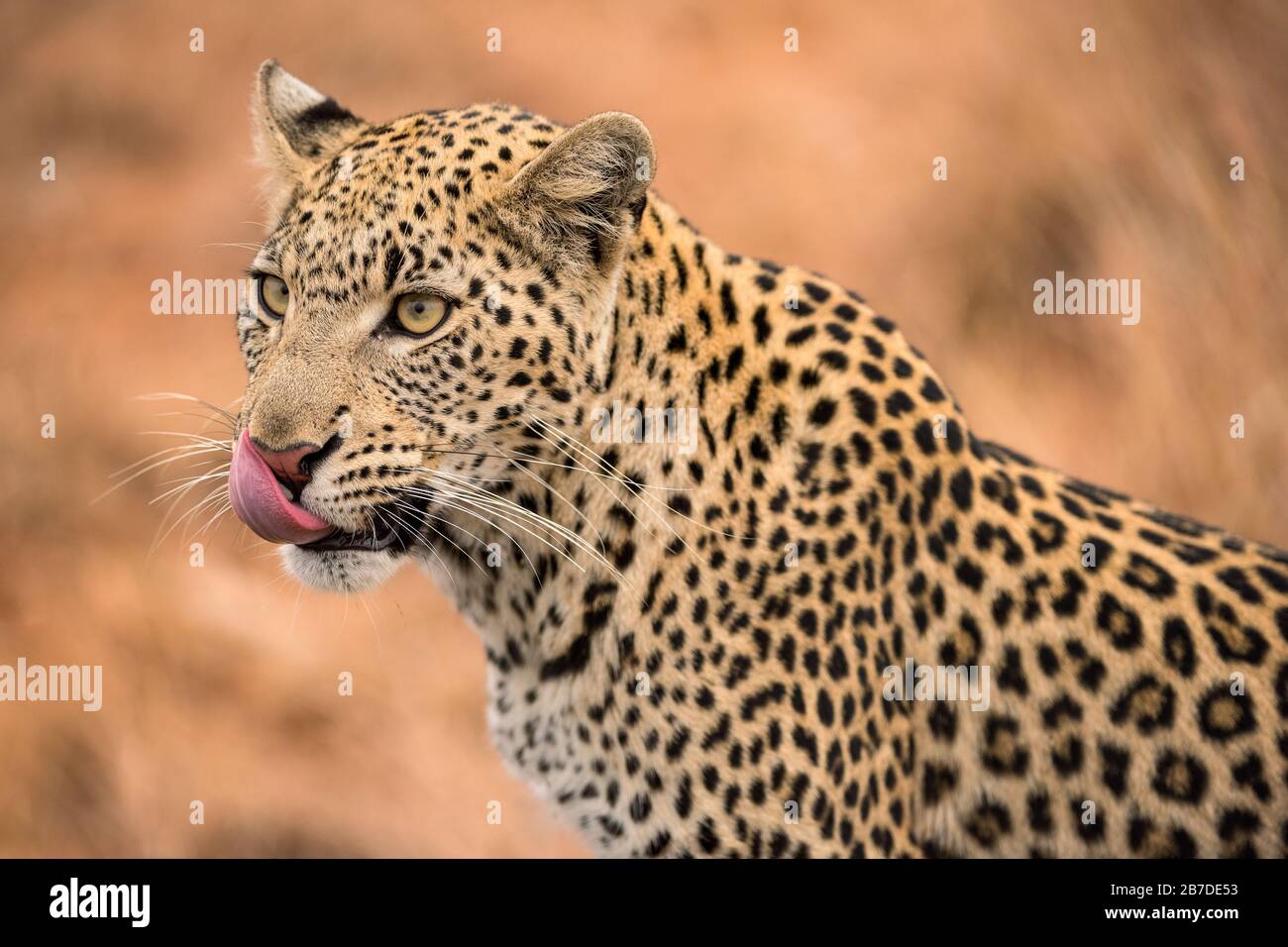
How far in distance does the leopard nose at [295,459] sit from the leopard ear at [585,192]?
0.95 metres

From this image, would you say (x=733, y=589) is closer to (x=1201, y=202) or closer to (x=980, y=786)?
(x=980, y=786)

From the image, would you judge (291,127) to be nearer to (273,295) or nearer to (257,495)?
(273,295)

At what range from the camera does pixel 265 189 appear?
5.34 m

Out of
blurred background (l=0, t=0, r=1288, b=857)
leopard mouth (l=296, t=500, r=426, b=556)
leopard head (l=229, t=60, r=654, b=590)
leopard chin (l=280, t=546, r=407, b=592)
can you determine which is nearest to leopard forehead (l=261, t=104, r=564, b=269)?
leopard head (l=229, t=60, r=654, b=590)

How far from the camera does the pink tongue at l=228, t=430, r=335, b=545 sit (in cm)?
432

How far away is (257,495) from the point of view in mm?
4324

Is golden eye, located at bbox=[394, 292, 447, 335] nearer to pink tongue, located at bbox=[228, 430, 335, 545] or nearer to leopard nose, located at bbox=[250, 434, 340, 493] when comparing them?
leopard nose, located at bbox=[250, 434, 340, 493]

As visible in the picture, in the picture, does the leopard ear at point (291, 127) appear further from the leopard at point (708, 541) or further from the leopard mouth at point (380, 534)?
the leopard mouth at point (380, 534)

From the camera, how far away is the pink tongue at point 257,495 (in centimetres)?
432

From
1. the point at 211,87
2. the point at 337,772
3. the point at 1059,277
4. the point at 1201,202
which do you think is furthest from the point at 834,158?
the point at 337,772

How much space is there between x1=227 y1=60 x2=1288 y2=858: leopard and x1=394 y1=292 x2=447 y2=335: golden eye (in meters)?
0.01

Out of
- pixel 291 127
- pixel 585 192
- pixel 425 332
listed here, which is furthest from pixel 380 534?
pixel 291 127

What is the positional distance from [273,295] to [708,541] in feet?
5.63

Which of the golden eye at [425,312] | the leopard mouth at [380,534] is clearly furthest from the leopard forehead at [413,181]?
the leopard mouth at [380,534]
